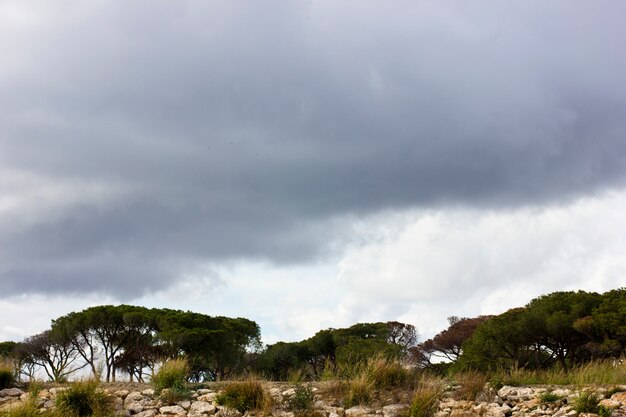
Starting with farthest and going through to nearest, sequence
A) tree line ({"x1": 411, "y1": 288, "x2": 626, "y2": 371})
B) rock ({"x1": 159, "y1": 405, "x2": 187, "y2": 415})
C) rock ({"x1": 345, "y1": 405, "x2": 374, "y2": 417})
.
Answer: tree line ({"x1": 411, "y1": 288, "x2": 626, "y2": 371}) < rock ({"x1": 159, "y1": 405, "x2": 187, "y2": 415}) < rock ({"x1": 345, "y1": 405, "x2": 374, "y2": 417})

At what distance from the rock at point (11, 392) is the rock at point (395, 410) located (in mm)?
9111

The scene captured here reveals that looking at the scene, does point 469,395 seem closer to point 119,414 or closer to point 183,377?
point 183,377

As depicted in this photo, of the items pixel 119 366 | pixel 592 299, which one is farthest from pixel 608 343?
pixel 119 366

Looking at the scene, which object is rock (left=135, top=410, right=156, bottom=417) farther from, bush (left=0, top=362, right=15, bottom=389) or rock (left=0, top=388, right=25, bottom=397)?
bush (left=0, top=362, right=15, bottom=389)

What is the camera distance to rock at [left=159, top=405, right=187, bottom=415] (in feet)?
45.9

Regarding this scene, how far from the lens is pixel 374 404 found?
552 inches

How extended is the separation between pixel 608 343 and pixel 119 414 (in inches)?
831

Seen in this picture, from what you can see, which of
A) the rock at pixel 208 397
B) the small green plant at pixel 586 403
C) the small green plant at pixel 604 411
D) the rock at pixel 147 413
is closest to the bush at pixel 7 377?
the rock at pixel 147 413

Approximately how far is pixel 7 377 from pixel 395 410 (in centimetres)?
1009

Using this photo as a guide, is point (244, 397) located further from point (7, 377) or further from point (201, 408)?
point (7, 377)

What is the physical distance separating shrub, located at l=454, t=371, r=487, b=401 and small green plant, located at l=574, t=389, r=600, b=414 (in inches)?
87.2

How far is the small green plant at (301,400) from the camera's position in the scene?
1389 centimetres

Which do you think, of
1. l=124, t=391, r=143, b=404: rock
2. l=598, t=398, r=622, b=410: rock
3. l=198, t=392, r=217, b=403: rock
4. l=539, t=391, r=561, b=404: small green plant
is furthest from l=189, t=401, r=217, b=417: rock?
l=598, t=398, r=622, b=410: rock

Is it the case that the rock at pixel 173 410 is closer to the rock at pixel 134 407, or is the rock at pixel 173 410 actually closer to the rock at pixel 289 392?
the rock at pixel 134 407
